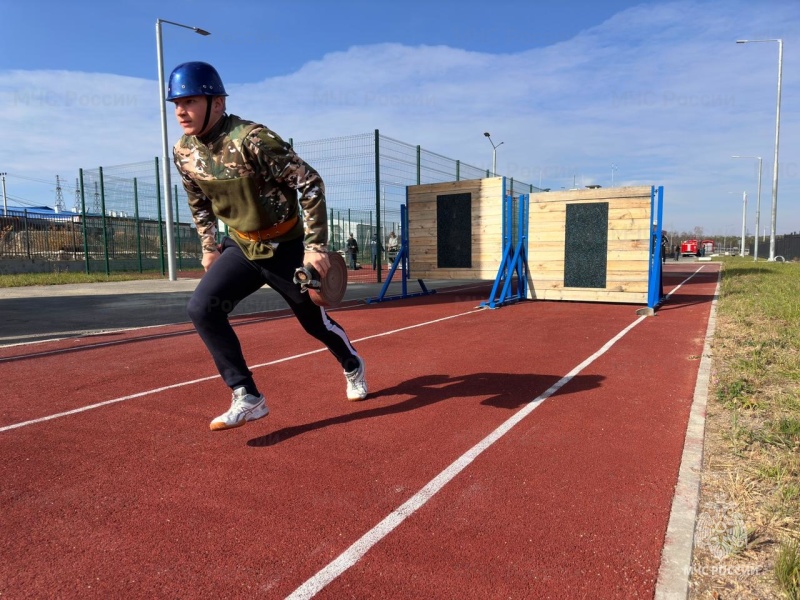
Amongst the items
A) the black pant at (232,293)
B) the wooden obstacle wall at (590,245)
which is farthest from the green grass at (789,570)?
the wooden obstacle wall at (590,245)

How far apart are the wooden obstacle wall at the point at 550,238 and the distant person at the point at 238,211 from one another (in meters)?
8.46

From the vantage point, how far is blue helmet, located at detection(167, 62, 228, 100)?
9.83 feet

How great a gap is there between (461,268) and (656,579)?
33.8 feet

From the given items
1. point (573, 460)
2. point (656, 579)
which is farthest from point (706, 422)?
point (656, 579)

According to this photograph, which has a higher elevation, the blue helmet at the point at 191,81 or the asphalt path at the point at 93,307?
the blue helmet at the point at 191,81

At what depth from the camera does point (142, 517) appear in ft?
8.20

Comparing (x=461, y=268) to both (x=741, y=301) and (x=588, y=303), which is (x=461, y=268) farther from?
(x=741, y=301)

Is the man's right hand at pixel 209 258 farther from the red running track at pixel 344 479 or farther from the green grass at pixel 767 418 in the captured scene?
the green grass at pixel 767 418

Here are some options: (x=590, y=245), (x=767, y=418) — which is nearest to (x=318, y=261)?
(x=767, y=418)

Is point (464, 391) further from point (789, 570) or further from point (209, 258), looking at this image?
point (789, 570)

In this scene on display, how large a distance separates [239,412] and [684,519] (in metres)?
2.55

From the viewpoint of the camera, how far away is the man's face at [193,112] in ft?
10.0

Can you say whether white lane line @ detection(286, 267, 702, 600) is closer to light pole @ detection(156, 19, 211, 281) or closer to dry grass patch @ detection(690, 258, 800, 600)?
dry grass patch @ detection(690, 258, 800, 600)

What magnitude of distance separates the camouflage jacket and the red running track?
1337 millimetres
